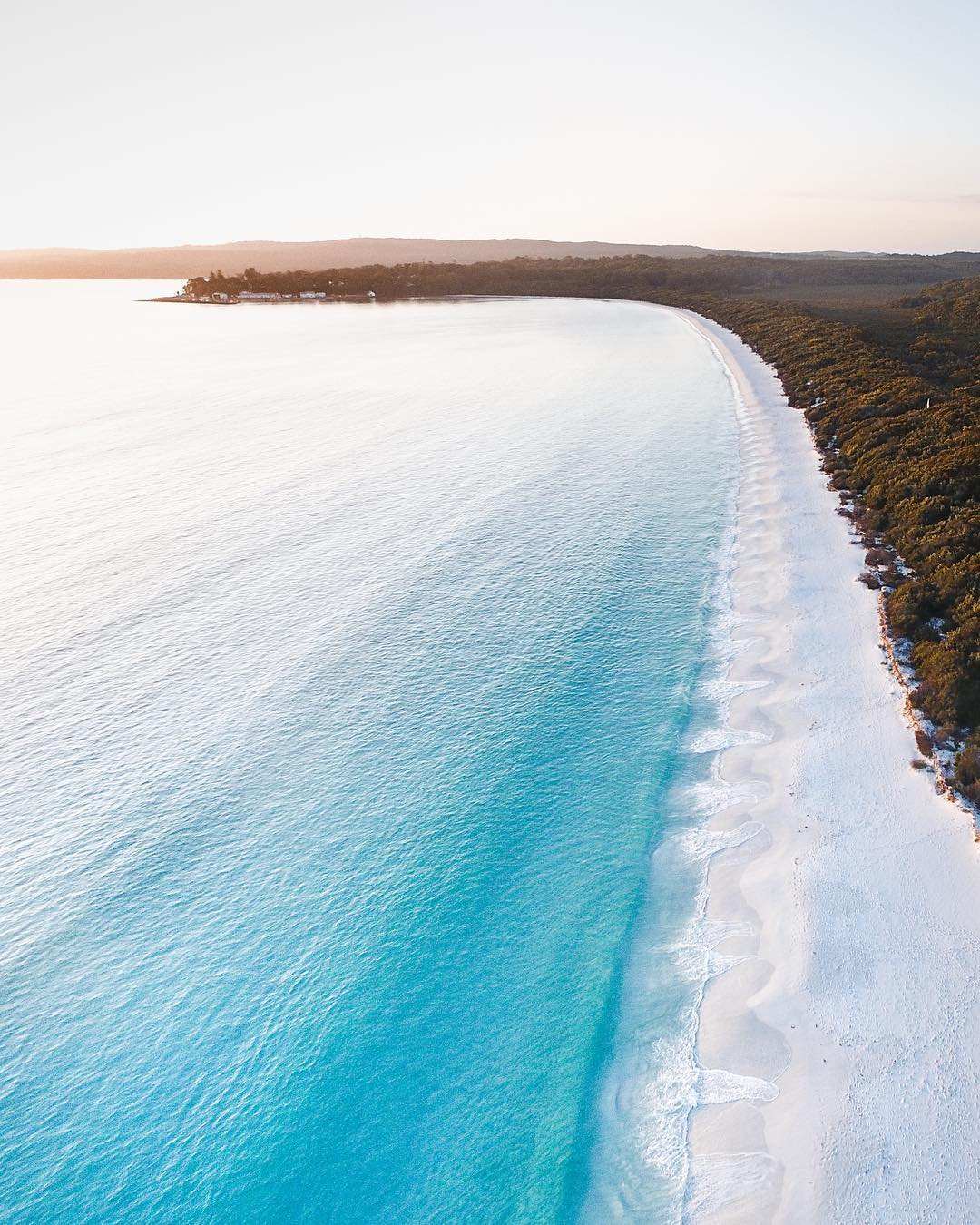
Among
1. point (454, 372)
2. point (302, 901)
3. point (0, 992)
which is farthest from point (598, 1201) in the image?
point (454, 372)

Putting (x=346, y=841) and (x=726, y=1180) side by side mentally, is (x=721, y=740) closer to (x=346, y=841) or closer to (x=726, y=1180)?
(x=346, y=841)

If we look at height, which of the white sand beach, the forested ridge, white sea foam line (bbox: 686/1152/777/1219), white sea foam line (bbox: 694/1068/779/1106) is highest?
the forested ridge

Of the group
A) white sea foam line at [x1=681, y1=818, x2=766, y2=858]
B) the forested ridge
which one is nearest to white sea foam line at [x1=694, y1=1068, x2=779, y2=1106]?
white sea foam line at [x1=681, y1=818, x2=766, y2=858]

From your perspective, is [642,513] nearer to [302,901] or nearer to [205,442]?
[302,901]

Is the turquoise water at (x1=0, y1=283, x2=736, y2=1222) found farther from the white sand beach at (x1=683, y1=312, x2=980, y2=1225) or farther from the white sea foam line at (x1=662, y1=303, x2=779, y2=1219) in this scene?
the white sand beach at (x1=683, y1=312, x2=980, y2=1225)

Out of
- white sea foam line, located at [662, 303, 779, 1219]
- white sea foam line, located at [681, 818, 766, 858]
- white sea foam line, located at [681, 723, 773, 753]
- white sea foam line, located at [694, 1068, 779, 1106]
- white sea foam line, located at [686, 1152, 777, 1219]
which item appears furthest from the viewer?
white sea foam line, located at [681, 723, 773, 753]

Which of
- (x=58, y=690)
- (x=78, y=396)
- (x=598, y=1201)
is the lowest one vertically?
(x=598, y=1201)

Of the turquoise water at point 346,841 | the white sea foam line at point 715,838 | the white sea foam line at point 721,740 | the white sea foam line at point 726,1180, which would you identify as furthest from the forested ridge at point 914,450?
the white sea foam line at point 726,1180
